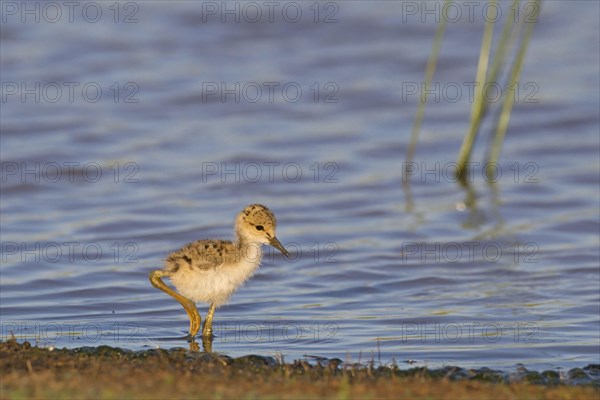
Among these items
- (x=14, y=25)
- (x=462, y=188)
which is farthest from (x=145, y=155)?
(x=14, y=25)

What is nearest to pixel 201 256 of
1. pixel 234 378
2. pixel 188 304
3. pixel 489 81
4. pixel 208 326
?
pixel 188 304

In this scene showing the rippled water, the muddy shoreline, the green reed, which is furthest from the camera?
the green reed

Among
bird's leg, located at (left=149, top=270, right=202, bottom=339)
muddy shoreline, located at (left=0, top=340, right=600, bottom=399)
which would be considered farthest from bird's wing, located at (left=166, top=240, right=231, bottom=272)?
muddy shoreline, located at (left=0, top=340, right=600, bottom=399)

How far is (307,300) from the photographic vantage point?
1116 centimetres

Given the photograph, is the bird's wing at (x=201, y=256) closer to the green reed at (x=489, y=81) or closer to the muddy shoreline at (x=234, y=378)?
the muddy shoreline at (x=234, y=378)

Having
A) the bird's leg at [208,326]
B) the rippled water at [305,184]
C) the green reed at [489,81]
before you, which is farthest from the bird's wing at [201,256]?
the green reed at [489,81]

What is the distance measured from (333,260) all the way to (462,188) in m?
3.72

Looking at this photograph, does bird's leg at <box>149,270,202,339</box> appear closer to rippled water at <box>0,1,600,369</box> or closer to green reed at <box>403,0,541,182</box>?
rippled water at <box>0,1,600,369</box>

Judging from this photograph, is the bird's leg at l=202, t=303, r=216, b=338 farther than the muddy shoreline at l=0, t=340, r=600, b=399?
Yes

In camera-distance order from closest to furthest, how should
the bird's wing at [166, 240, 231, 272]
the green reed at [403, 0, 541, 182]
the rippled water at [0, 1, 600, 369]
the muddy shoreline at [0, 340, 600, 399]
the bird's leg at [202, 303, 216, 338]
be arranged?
the muddy shoreline at [0, 340, 600, 399] → the bird's wing at [166, 240, 231, 272] → the bird's leg at [202, 303, 216, 338] → the rippled water at [0, 1, 600, 369] → the green reed at [403, 0, 541, 182]

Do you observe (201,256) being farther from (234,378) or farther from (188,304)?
(234,378)

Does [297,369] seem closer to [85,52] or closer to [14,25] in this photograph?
[85,52]

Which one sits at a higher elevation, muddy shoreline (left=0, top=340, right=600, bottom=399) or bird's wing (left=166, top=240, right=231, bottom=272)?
bird's wing (left=166, top=240, right=231, bottom=272)

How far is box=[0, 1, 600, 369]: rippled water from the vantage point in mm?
10180
